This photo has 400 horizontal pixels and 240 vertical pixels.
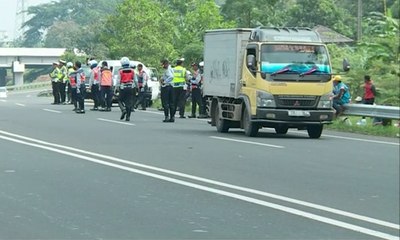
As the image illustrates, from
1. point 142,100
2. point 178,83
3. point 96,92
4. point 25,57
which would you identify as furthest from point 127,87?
point 25,57

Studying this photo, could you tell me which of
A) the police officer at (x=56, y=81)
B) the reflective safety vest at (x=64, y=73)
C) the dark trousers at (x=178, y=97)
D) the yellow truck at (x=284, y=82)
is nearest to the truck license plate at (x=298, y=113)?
the yellow truck at (x=284, y=82)

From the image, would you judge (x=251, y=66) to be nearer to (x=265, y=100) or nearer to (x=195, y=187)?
(x=265, y=100)

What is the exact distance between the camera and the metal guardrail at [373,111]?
20922mm

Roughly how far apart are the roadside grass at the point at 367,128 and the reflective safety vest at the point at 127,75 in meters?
5.56

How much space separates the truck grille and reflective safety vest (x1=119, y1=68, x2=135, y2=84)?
6.87 meters

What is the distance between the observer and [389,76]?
2655cm

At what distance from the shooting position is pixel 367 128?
73.6ft

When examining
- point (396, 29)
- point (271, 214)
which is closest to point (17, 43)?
point (396, 29)

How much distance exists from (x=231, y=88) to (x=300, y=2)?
48673 millimetres

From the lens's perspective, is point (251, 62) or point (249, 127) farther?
point (249, 127)

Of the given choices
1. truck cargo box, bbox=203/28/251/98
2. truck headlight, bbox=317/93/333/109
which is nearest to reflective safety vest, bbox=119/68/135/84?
truck cargo box, bbox=203/28/251/98

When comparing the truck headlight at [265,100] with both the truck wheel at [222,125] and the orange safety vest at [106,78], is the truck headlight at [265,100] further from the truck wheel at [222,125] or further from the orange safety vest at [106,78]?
the orange safety vest at [106,78]

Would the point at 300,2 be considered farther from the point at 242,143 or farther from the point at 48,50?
the point at 242,143

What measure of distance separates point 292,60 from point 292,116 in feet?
3.88
